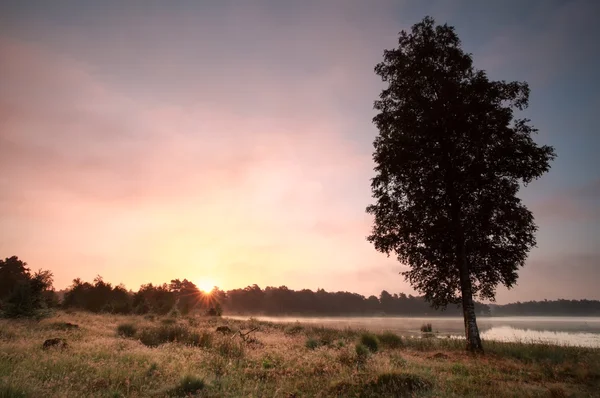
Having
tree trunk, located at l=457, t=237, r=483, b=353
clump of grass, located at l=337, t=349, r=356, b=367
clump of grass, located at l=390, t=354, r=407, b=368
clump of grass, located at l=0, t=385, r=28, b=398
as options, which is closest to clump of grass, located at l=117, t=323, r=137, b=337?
clump of grass, located at l=0, t=385, r=28, b=398

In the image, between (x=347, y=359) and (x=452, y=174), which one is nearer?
(x=347, y=359)

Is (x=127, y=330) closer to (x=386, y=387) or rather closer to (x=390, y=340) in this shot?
(x=390, y=340)

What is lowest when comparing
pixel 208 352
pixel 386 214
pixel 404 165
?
pixel 208 352

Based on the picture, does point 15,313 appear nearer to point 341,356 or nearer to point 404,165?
point 341,356

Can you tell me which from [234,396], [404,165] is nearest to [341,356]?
[234,396]

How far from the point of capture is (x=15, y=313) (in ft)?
76.4

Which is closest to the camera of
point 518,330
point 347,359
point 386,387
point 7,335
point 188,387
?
point 386,387

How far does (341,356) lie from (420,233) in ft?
26.2

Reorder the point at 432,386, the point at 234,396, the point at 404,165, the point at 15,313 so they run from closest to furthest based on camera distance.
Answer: the point at 234,396, the point at 432,386, the point at 404,165, the point at 15,313

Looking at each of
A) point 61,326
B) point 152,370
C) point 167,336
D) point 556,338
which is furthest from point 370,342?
point 556,338

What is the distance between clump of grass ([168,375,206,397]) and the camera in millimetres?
7797

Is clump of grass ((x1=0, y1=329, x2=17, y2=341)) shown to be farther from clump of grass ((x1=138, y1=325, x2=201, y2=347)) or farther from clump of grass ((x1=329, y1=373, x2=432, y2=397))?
clump of grass ((x1=329, y1=373, x2=432, y2=397))

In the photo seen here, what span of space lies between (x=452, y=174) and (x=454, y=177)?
0.19 meters

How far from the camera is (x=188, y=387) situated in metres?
8.07
